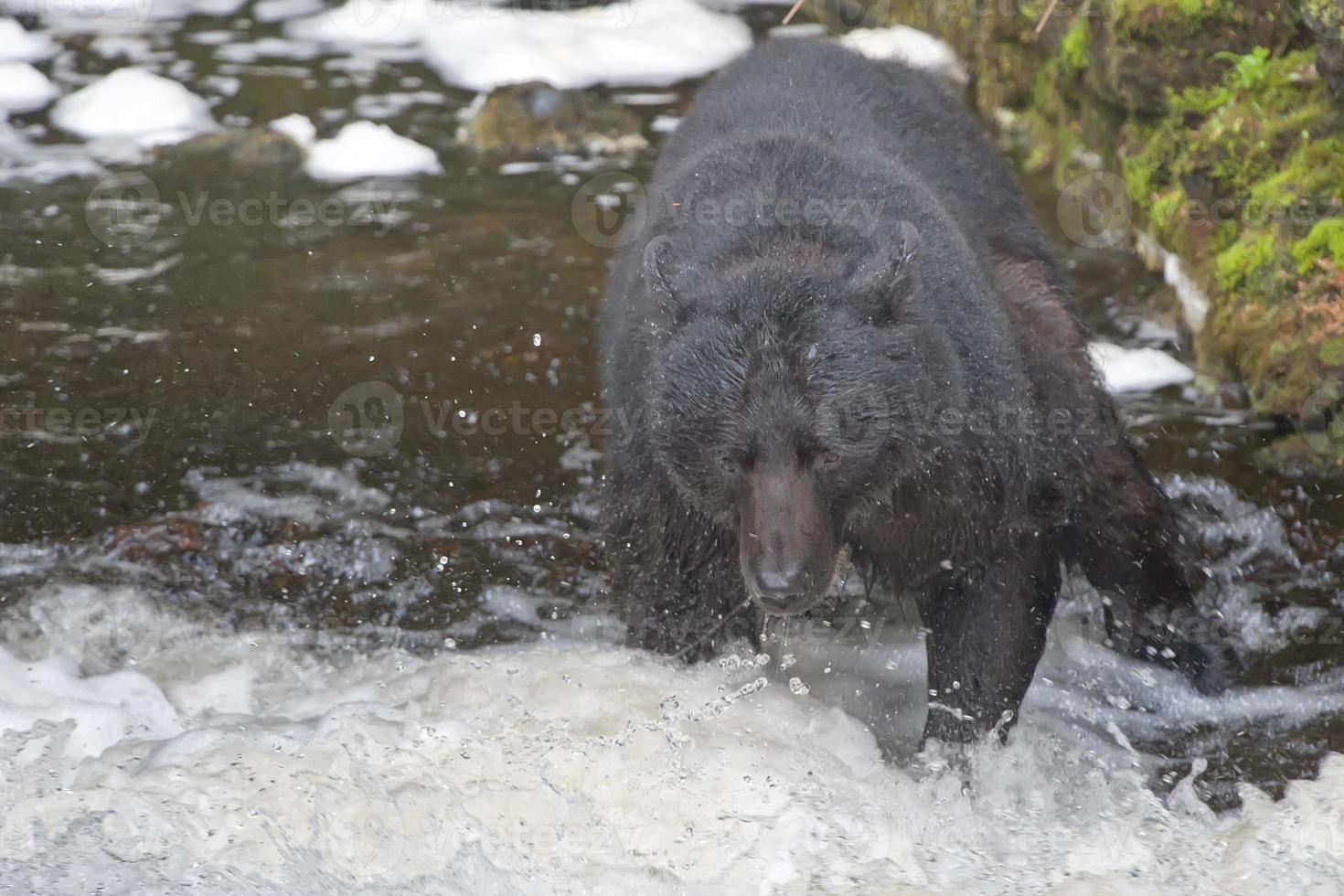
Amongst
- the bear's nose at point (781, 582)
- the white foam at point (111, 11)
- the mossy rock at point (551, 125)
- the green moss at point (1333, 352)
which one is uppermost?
the bear's nose at point (781, 582)

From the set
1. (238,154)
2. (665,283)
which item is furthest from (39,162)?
(665,283)

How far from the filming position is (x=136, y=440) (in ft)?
25.2

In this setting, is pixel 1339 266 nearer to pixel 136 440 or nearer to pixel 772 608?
pixel 772 608

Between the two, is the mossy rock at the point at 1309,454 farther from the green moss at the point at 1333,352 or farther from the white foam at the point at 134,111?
the white foam at the point at 134,111

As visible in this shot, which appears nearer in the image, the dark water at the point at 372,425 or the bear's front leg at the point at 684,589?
the bear's front leg at the point at 684,589

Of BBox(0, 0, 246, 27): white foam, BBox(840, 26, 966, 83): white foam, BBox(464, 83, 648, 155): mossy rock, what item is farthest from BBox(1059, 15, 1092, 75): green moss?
BBox(0, 0, 246, 27): white foam

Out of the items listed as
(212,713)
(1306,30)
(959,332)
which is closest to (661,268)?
(959,332)

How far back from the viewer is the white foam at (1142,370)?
26.7 ft

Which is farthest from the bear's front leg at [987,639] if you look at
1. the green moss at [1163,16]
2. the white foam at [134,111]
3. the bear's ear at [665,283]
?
the white foam at [134,111]

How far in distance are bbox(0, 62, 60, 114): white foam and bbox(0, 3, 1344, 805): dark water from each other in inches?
58.0

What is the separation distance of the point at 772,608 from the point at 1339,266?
164 inches

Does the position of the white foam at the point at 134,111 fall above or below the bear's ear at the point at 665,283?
below

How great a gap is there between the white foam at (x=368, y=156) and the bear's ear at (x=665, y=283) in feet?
19.7

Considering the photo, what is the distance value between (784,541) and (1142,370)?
417 centimetres
